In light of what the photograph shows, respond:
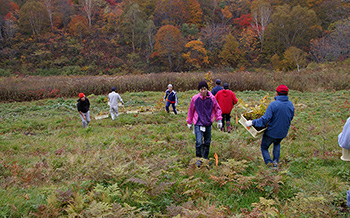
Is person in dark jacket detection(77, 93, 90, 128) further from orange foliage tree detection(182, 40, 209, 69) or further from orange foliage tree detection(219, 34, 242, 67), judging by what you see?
orange foliage tree detection(219, 34, 242, 67)

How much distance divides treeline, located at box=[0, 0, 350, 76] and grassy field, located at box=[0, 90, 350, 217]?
124 ft

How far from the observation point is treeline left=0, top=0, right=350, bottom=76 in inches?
1769

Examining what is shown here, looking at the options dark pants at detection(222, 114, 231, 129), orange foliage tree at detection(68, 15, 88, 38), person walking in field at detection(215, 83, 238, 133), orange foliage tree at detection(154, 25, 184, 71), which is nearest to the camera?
person walking in field at detection(215, 83, 238, 133)

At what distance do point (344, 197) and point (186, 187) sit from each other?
2.70m

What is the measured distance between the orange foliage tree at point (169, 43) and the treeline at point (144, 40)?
0.64 ft

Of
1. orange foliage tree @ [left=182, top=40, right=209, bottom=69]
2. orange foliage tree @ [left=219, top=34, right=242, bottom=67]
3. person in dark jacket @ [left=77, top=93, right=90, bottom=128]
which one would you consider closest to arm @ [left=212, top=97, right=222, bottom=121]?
person in dark jacket @ [left=77, top=93, right=90, bottom=128]

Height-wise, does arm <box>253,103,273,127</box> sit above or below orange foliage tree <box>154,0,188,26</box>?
below

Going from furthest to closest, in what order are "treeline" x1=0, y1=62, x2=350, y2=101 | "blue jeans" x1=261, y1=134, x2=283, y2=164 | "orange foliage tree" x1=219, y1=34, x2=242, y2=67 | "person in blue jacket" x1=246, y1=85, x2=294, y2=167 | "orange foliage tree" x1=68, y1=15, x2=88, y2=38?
"orange foliage tree" x1=68, y1=15, x2=88, y2=38 < "orange foliage tree" x1=219, y1=34, x2=242, y2=67 < "treeline" x1=0, y1=62, x2=350, y2=101 < "blue jeans" x1=261, y1=134, x2=283, y2=164 < "person in blue jacket" x1=246, y1=85, x2=294, y2=167

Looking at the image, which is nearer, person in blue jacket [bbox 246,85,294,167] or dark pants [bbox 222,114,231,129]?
person in blue jacket [bbox 246,85,294,167]

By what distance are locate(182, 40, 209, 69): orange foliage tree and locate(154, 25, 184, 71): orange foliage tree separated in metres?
1.72

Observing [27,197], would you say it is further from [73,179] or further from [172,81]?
[172,81]

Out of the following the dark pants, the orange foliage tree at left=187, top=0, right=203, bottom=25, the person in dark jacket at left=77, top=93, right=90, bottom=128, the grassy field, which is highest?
the orange foliage tree at left=187, top=0, right=203, bottom=25

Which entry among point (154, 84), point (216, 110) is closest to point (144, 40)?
point (154, 84)

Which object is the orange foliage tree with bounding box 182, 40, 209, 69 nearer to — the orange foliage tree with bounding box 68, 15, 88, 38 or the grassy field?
the orange foliage tree with bounding box 68, 15, 88, 38
